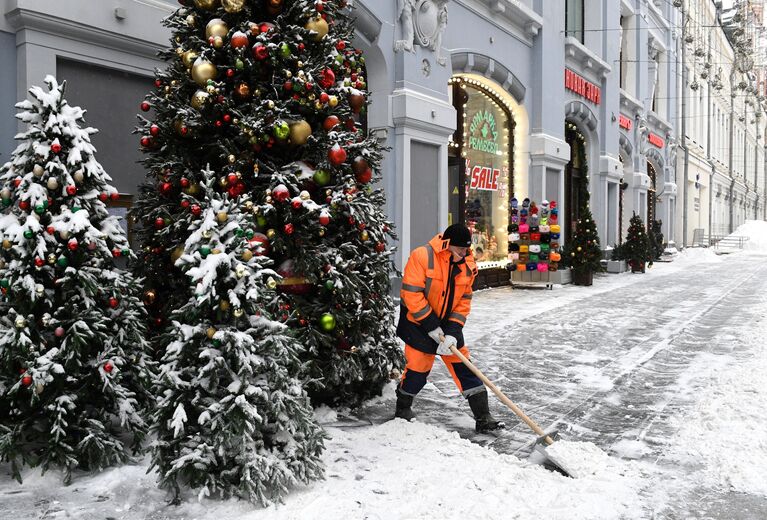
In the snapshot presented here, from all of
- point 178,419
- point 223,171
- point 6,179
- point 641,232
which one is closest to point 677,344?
point 223,171

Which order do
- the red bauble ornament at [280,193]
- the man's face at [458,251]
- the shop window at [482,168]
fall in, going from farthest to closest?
the shop window at [482,168] < the man's face at [458,251] < the red bauble ornament at [280,193]

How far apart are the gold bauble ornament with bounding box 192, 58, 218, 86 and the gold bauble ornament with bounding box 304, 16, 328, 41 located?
81cm

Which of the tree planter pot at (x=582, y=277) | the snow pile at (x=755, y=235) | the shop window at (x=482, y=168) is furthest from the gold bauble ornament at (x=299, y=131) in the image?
the snow pile at (x=755, y=235)

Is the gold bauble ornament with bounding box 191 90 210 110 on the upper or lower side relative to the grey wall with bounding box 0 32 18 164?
lower

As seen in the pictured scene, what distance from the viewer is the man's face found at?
16.4 feet

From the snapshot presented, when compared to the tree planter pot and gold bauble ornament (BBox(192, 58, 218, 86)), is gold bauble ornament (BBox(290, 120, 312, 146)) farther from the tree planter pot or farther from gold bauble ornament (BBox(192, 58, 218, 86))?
the tree planter pot

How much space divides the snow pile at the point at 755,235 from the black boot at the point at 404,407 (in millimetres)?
37499

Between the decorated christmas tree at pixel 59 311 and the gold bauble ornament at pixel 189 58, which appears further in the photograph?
the gold bauble ornament at pixel 189 58

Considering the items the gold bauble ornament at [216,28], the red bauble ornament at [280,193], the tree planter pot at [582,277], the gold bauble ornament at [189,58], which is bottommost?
the tree planter pot at [582,277]

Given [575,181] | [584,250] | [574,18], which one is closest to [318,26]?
[584,250]

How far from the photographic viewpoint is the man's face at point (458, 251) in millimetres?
4996

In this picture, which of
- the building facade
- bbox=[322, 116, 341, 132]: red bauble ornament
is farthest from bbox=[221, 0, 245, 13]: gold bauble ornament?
the building facade

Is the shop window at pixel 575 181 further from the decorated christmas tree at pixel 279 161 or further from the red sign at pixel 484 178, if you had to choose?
the decorated christmas tree at pixel 279 161

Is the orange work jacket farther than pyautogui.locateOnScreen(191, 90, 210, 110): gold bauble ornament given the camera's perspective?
Yes
